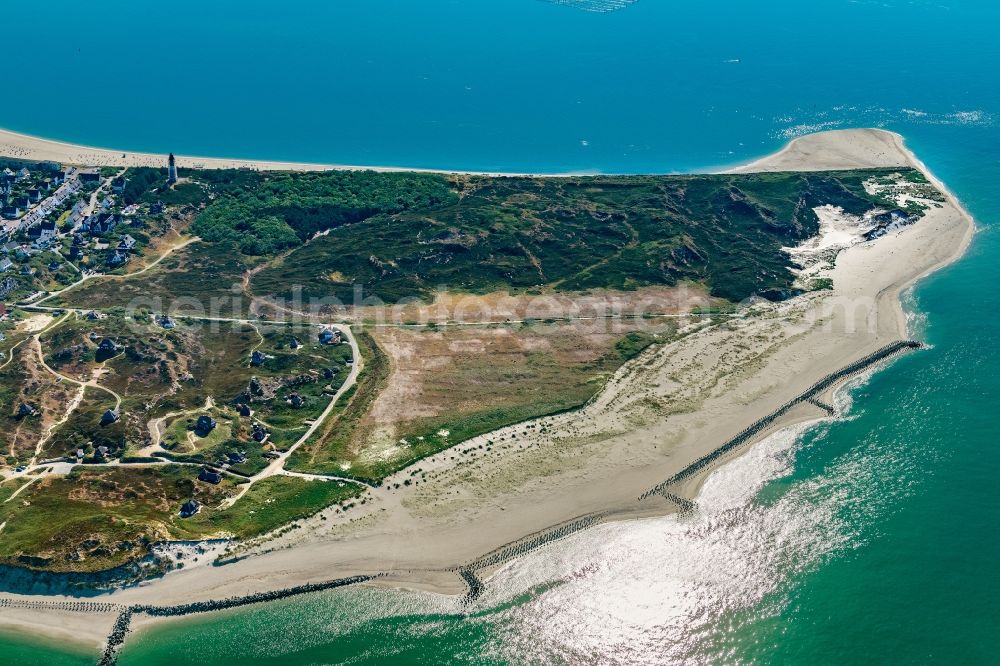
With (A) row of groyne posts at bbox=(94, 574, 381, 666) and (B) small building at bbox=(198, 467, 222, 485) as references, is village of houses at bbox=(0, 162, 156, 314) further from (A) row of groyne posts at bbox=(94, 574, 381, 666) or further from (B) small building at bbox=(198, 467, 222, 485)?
(A) row of groyne posts at bbox=(94, 574, 381, 666)

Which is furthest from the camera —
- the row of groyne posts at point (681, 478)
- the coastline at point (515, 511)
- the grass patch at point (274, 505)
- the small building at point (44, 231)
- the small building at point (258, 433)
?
the small building at point (44, 231)

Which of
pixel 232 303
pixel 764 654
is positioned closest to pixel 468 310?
pixel 232 303

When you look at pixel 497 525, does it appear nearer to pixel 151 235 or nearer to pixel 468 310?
pixel 468 310

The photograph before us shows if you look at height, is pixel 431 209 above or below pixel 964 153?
below

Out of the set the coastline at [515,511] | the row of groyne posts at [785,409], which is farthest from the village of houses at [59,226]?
the row of groyne posts at [785,409]

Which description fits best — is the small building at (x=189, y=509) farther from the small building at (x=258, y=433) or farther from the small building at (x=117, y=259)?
the small building at (x=117, y=259)

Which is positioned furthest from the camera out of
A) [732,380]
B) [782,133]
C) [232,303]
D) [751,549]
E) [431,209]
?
[782,133]
